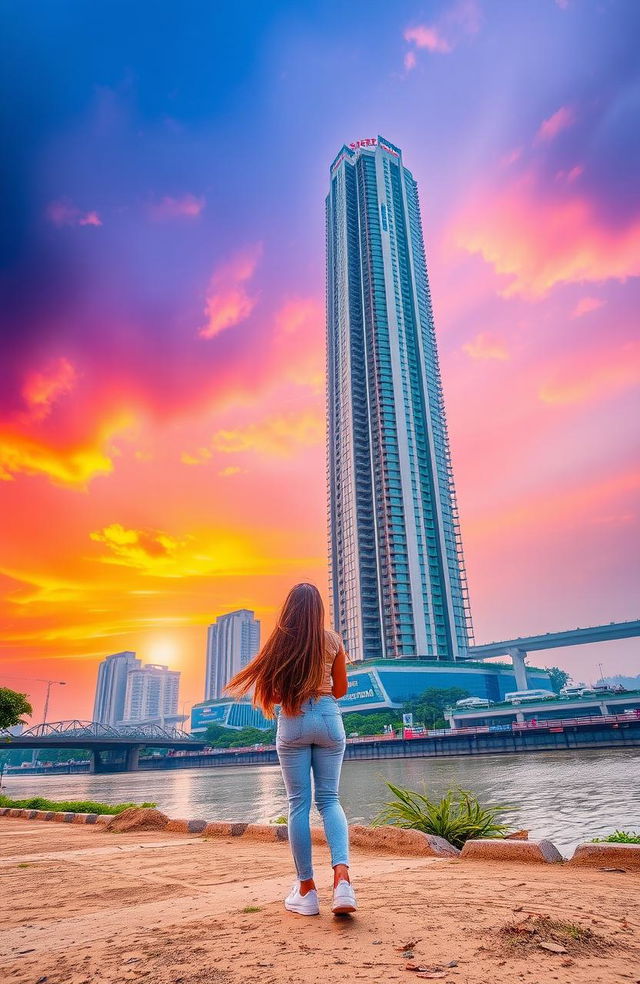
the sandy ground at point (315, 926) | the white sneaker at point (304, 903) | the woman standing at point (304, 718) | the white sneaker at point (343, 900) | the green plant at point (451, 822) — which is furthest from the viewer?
the green plant at point (451, 822)

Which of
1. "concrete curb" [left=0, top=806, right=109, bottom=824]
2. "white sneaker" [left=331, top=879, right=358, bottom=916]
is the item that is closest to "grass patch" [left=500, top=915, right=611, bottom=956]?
"white sneaker" [left=331, top=879, right=358, bottom=916]

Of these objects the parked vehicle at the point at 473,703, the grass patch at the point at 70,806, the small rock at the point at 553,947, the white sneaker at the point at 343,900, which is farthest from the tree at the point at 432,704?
the small rock at the point at 553,947

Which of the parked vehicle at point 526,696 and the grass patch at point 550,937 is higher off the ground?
the parked vehicle at point 526,696

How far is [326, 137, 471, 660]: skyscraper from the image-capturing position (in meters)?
112

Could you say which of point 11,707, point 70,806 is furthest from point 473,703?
point 70,806

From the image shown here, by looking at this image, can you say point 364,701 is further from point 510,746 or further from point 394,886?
point 394,886

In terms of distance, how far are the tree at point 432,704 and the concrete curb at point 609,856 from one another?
98.0 meters

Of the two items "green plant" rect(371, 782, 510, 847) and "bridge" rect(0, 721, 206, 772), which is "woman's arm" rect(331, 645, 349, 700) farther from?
"bridge" rect(0, 721, 206, 772)

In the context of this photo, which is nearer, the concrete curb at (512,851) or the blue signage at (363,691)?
the concrete curb at (512,851)

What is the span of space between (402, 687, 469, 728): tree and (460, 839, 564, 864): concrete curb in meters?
97.5

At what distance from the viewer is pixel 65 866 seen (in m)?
5.91

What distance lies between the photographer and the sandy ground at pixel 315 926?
94.7 inches

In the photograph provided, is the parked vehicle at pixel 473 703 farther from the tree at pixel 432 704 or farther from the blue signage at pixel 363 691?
the blue signage at pixel 363 691

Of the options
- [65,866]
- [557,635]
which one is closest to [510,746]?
[557,635]
